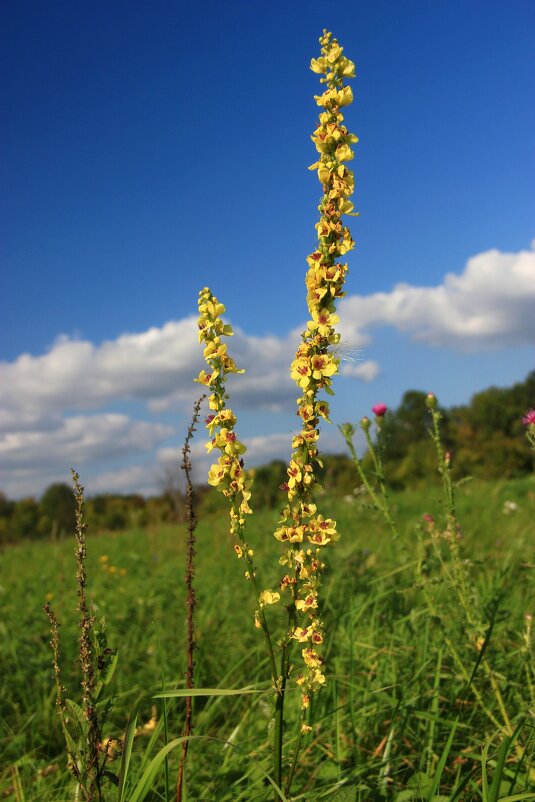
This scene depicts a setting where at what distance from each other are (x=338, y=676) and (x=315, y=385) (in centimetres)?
193

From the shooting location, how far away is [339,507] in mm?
11914

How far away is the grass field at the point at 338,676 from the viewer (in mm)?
3090

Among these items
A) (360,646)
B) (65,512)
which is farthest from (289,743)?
(65,512)

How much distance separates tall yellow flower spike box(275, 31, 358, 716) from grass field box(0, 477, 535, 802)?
0.50 metres

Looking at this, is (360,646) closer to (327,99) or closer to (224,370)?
(224,370)

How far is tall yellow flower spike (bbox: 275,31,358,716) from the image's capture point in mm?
2381

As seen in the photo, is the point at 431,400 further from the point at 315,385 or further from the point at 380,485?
the point at 315,385

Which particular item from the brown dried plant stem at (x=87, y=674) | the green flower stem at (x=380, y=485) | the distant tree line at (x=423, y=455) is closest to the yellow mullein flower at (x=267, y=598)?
the brown dried plant stem at (x=87, y=674)

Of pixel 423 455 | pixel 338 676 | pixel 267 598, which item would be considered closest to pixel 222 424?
pixel 267 598

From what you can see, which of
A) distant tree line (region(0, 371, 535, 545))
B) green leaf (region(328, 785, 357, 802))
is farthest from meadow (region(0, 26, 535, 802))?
distant tree line (region(0, 371, 535, 545))

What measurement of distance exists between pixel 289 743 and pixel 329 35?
329 cm

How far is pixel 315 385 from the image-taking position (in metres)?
2.41

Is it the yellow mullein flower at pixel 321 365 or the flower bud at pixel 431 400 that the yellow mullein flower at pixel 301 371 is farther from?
the flower bud at pixel 431 400

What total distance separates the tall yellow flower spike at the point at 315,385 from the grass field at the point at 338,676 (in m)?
0.50
